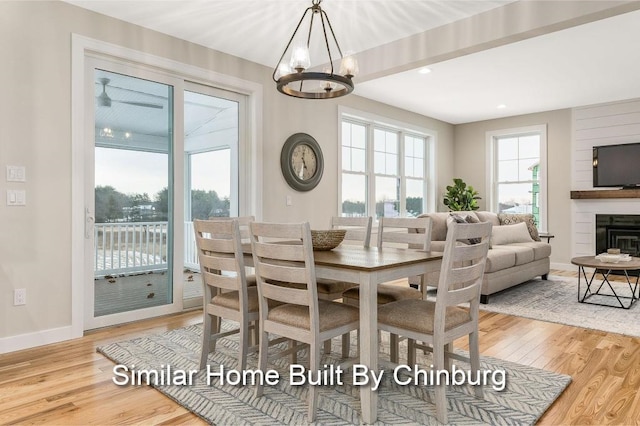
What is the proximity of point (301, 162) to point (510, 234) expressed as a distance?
116 inches

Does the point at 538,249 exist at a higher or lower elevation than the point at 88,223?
lower

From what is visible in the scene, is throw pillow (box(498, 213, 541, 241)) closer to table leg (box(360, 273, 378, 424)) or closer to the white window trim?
the white window trim

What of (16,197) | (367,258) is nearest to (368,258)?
(367,258)

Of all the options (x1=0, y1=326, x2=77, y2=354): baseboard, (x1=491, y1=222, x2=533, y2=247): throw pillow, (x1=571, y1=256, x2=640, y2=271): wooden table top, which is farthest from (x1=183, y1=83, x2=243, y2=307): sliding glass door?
(x1=571, y1=256, x2=640, y2=271): wooden table top

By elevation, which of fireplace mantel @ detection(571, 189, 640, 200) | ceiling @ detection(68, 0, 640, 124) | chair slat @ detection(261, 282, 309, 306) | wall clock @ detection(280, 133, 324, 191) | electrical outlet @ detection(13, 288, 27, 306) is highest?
ceiling @ detection(68, 0, 640, 124)

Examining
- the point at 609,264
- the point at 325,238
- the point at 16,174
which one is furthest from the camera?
the point at 609,264

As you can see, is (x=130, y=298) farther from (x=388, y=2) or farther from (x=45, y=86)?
(x=388, y=2)

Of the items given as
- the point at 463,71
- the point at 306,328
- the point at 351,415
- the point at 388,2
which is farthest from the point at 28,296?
the point at 463,71

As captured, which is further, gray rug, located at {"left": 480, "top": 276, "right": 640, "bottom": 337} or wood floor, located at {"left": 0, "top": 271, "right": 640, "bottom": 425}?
gray rug, located at {"left": 480, "top": 276, "right": 640, "bottom": 337}

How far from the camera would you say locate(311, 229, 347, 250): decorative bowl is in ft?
8.66

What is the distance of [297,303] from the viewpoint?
208 cm

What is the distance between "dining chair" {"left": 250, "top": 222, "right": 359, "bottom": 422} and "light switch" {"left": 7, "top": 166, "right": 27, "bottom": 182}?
6.41ft

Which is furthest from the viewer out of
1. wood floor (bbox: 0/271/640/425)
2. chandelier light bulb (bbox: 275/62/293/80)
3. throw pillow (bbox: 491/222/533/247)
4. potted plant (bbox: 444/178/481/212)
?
potted plant (bbox: 444/178/481/212)

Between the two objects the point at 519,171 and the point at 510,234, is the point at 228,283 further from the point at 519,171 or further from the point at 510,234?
the point at 519,171
